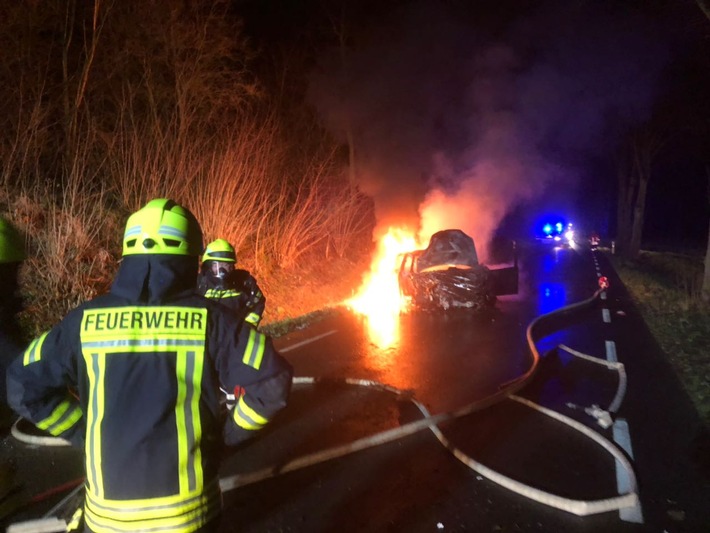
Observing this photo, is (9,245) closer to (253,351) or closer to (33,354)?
(33,354)

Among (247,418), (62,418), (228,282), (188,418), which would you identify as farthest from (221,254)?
(188,418)

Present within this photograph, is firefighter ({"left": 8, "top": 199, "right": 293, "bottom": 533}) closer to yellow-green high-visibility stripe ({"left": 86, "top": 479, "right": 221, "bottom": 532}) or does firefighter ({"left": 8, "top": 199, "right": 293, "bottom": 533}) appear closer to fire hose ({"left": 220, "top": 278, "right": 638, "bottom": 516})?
yellow-green high-visibility stripe ({"left": 86, "top": 479, "right": 221, "bottom": 532})

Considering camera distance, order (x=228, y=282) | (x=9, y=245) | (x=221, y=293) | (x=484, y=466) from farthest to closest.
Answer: (x=228, y=282), (x=221, y=293), (x=484, y=466), (x=9, y=245)

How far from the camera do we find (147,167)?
1061 centimetres

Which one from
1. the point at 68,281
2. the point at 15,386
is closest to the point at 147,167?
the point at 68,281

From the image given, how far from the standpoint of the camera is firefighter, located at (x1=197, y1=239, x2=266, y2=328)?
18.2 ft

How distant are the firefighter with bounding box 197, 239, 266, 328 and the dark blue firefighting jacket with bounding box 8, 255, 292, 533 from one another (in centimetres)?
353

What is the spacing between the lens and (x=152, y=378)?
6.03 feet

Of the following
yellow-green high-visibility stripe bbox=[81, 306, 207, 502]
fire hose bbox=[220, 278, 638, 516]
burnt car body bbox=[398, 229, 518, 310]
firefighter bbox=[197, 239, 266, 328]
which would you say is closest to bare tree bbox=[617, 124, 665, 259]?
burnt car body bbox=[398, 229, 518, 310]

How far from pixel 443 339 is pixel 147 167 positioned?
6939mm

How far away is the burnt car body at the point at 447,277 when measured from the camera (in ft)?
36.0

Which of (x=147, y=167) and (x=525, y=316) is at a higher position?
(x=147, y=167)

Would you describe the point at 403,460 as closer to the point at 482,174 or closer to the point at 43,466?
the point at 43,466

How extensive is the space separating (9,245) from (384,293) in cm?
1158
